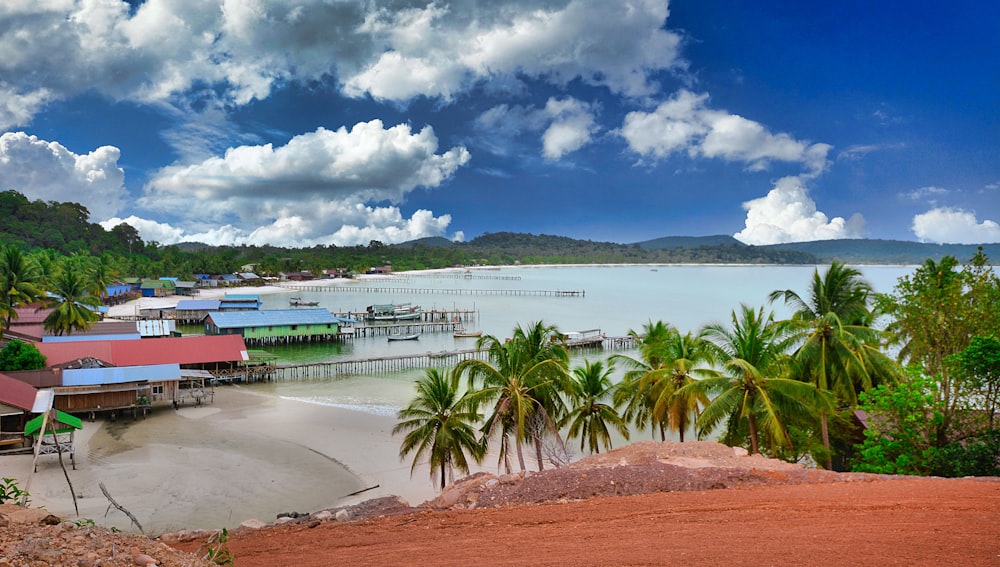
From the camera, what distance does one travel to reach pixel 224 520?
44.9 feet

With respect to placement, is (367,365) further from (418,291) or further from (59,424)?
(418,291)

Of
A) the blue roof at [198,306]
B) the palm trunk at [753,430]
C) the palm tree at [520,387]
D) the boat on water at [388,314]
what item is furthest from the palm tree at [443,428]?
the blue roof at [198,306]

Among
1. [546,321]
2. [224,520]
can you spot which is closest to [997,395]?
[224,520]

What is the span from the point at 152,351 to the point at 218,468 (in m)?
16.4

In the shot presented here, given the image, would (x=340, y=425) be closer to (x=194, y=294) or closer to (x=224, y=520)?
(x=224, y=520)

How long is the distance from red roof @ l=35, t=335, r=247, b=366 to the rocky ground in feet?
83.3

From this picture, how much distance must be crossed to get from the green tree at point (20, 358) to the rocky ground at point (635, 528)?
22.3 meters

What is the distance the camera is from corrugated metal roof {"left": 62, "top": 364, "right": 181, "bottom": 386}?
2278 centimetres

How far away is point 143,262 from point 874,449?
11931cm

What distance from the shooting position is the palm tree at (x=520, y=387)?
13.7 m

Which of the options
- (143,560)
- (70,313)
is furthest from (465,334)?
(143,560)

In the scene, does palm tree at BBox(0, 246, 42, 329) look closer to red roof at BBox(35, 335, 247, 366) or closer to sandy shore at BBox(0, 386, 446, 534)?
red roof at BBox(35, 335, 247, 366)

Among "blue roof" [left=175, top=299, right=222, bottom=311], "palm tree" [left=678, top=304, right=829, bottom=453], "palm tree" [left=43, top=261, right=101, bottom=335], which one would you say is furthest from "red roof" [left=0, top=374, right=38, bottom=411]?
"blue roof" [left=175, top=299, right=222, bottom=311]

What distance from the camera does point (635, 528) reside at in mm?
6648
